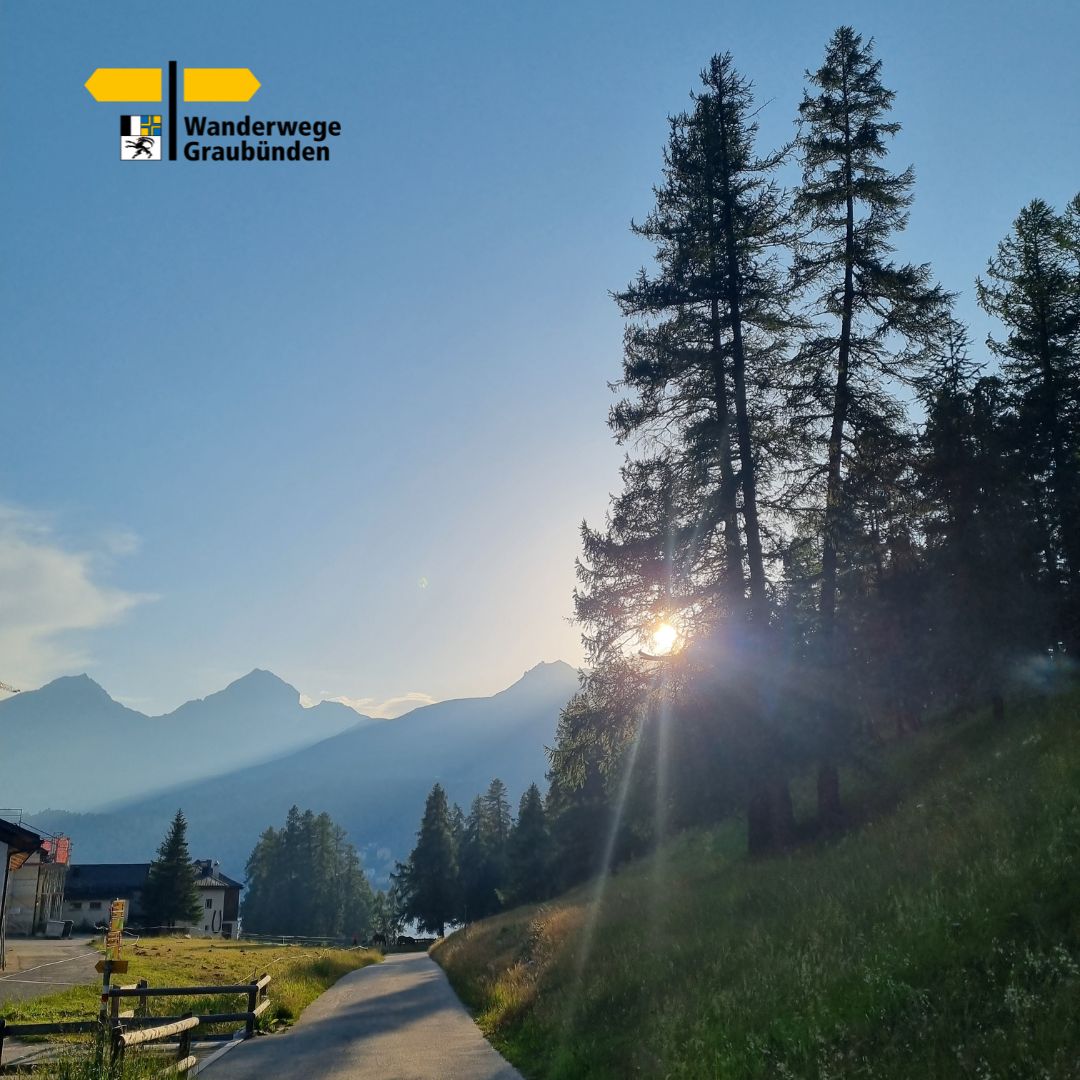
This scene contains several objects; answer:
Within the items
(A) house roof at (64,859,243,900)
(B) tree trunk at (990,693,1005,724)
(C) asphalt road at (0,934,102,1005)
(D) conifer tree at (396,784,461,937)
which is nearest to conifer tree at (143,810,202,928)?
(A) house roof at (64,859,243,900)

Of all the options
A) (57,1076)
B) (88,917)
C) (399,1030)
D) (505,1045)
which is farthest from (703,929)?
(88,917)

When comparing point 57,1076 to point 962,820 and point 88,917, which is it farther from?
point 88,917

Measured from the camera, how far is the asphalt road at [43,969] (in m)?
22.3

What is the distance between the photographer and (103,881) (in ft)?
281

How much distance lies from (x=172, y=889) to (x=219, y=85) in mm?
77616

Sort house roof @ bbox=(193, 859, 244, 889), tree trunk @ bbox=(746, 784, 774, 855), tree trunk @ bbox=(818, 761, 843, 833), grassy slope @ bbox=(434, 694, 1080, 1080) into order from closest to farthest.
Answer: grassy slope @ bbox=(434, 694, 1080, 1080) < tree trunk @ bbox=(818, 761, 843, 833) < tree trunk @ bbox=(746, 784, 774, 855) < house roof @ bbox=(193, 859, 244, 889)

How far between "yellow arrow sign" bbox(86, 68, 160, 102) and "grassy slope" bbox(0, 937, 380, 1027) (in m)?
19.6

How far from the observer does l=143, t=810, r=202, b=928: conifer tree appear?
76.7m

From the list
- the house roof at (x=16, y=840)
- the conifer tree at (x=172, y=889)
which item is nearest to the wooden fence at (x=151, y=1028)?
the house roof at (x=16, y=840)

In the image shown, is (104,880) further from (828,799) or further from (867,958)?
(867,958)

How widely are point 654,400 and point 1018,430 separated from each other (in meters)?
13.1

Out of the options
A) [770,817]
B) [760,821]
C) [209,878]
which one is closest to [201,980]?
[760,821]

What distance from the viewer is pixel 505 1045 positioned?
43.7 feet

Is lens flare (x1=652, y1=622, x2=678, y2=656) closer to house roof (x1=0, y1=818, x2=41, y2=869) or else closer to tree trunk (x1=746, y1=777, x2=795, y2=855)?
tree trunk (x1=746, y1=777, x2=795, y2=855)
